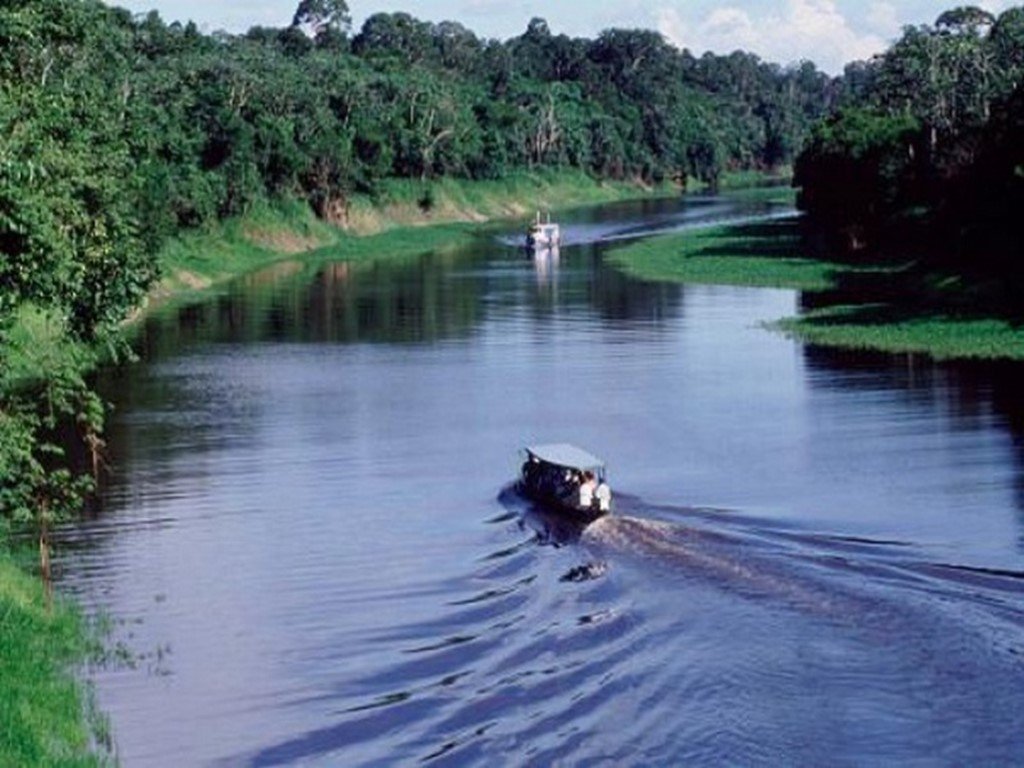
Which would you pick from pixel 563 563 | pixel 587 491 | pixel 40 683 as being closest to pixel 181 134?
pixel 587 491

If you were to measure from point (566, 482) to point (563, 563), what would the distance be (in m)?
4.01

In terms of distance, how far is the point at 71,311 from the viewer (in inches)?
1516

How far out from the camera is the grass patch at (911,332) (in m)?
64.7

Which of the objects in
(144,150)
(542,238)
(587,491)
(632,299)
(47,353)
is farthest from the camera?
(542,238)

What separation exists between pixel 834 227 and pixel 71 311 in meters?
81.8

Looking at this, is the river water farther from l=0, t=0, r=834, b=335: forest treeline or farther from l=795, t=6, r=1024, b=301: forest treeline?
l=795, t=6, r=1024, b=301: forest treeline

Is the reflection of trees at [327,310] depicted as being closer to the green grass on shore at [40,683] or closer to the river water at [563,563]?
the river water at [563,563]

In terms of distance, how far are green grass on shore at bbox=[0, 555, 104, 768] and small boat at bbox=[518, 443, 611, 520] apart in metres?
12.3

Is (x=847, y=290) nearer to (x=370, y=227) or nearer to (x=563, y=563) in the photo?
(x=563, y=563)

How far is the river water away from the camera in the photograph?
88.4 ft

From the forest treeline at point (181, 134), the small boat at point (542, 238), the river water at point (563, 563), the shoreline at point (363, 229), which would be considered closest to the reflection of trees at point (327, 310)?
the shoreline at point (363, 229)

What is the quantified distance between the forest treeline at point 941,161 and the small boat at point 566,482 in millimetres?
33349

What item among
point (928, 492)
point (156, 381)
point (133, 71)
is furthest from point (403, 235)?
point (928, 492)

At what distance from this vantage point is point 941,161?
311 feet
